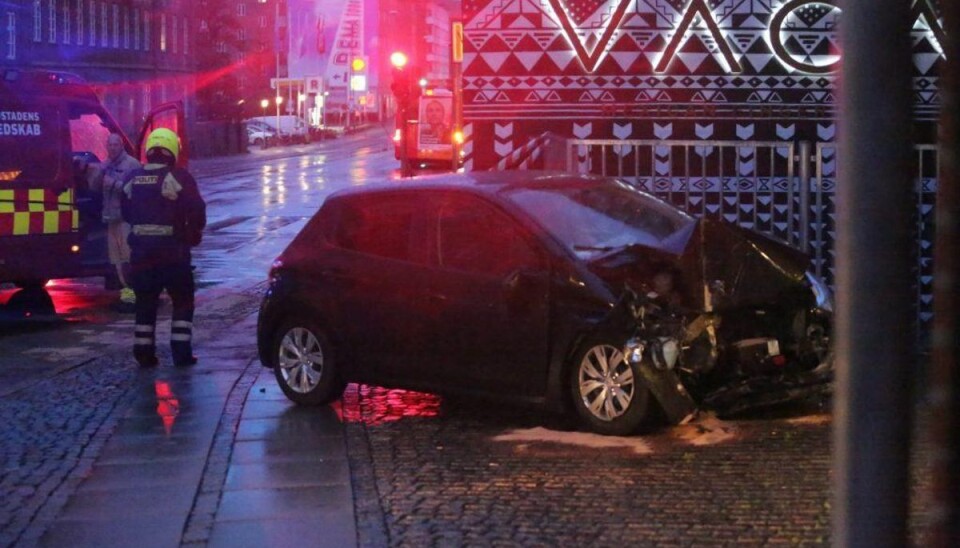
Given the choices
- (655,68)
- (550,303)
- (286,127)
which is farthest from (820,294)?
(286,127)

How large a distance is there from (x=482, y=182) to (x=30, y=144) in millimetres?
7246

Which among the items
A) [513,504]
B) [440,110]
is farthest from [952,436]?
[440,110]

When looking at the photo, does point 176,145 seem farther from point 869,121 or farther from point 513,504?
point 869,121

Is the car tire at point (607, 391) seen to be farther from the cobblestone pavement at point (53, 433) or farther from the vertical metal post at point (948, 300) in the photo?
the vertical metal post at point (948, 300)

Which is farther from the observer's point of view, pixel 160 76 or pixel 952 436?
pixel 160 76

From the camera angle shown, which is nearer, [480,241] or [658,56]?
[480,241]

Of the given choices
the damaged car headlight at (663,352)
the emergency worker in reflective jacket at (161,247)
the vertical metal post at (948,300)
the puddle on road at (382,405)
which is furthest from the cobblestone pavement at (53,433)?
the vertical metal post at (948,300)

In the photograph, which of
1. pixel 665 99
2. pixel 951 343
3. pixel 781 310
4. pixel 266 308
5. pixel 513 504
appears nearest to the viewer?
pixel 951 343

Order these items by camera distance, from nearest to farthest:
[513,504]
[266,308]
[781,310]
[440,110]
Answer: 1. [513,504]
2. [781,310]
3. [266,308]
4. [440,110]

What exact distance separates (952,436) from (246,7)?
350 ft

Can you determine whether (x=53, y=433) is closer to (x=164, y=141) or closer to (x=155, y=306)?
(x=155, y=306)

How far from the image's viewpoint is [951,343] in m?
2.60

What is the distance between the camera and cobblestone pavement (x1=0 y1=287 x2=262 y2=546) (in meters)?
6.84

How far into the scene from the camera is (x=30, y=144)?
14297mm
